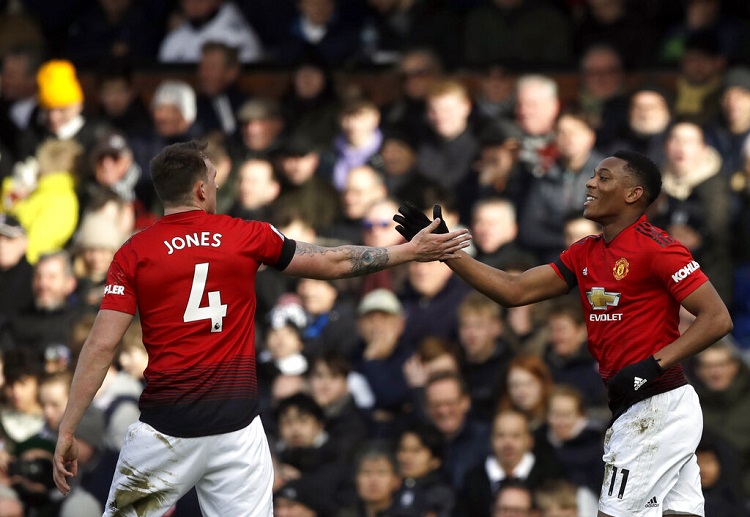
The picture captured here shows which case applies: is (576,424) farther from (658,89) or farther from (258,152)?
(258,152)

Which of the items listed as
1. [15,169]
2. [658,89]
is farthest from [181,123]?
[658,89]

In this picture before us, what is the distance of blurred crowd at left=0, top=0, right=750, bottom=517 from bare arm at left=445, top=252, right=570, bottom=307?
2.63 m

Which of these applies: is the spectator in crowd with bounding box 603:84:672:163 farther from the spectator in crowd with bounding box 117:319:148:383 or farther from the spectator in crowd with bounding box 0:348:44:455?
the spectator in crowd with bounding box 0:348:44:455

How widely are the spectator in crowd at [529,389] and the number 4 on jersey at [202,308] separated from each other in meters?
3.82

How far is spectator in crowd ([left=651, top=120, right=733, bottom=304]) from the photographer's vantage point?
33.4 feet

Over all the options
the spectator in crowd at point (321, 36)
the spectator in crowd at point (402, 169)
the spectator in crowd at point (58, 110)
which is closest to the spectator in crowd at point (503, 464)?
the spectator in crowd at point (402, 169)

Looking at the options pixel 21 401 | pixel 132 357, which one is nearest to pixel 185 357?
pixel 132 357

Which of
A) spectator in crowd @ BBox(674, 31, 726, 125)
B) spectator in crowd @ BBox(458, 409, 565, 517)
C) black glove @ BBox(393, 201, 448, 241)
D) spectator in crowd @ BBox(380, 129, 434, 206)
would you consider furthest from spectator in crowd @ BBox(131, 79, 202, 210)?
black glove @ BBox(393, 201, 448, 241)

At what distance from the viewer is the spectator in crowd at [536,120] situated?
1113cm

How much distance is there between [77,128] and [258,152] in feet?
6.00

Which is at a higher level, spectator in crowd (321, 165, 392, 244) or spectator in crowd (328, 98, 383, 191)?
spectator in crowd (328, 98, 383, 191)

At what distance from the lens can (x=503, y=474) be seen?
975cm

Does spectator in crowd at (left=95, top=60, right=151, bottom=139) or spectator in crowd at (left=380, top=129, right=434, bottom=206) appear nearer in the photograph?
spectator in crowd at (left=380, top=129, right=434, bottom=206)

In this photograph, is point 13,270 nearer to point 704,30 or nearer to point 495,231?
point 495,231
